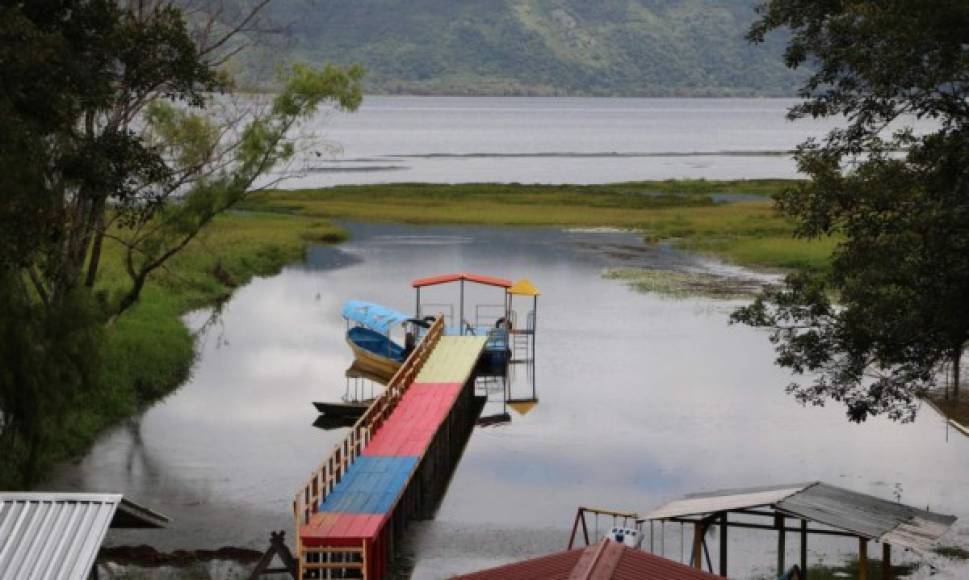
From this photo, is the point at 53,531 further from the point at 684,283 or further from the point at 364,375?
the point at 684,283

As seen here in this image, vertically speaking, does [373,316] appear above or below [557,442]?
above

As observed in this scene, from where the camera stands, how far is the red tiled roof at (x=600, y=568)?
1455 centimetres

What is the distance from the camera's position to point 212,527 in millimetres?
26531

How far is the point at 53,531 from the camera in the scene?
49.9 feet

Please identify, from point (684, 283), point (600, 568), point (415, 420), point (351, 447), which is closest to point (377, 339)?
point (415, 420)

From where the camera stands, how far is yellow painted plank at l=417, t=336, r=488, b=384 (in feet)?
122

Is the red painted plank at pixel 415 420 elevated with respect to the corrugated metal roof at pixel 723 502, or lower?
lower

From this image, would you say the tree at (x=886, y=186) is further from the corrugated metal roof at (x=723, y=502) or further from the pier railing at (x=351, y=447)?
the pier railing at (x=351, y=447)

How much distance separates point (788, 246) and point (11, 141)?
5149 centimetres

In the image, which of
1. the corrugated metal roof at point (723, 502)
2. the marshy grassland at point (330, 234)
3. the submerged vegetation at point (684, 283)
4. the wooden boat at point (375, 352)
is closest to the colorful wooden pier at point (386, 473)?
the wooden boat at point (375, 352)

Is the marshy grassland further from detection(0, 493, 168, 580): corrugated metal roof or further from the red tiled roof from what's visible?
the red tiled roof

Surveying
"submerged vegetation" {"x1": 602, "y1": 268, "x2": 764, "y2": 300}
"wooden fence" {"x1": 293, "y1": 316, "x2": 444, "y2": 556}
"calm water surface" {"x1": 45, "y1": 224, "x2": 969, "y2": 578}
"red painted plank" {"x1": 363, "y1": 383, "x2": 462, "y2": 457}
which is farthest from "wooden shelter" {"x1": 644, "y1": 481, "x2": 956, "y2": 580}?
"submerged vegetation" {"x1": 602, "y1": 268, "x2": 764, "y2": 300}

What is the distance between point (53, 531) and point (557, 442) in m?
19.6

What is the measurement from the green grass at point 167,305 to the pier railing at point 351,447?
6.20 metres
